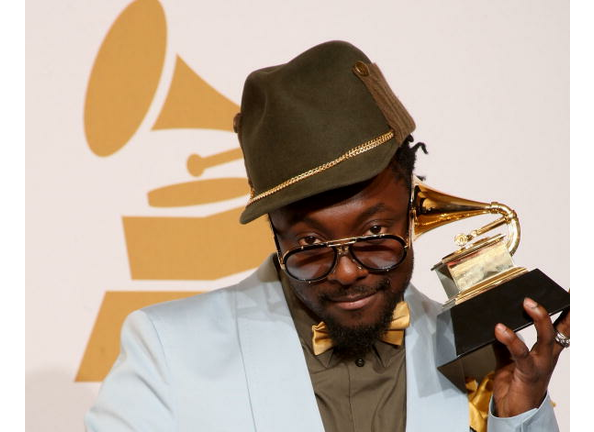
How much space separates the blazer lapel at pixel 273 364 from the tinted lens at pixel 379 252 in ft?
0.76

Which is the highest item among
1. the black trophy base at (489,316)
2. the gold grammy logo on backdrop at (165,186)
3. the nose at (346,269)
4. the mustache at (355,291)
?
the gold grammy logo on backdrop at (165,186)

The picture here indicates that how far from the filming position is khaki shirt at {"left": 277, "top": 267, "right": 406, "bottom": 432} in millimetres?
1732

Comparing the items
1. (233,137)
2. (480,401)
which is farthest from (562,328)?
(233,137)

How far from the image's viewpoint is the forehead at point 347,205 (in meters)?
1.66

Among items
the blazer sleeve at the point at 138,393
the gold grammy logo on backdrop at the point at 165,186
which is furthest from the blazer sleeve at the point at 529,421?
the gold grammy logo on backdrop at the point at 165,186

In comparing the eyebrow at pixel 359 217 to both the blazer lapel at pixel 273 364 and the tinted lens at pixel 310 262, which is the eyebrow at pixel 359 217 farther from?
the blazer lapel at pixel 273 364

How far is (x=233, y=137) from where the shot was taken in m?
2.56

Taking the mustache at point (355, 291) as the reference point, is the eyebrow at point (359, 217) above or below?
above

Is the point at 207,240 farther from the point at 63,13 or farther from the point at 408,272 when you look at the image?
the point at 408,272

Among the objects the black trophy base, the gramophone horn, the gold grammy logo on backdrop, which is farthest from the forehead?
the gold grammy logo on backdrop

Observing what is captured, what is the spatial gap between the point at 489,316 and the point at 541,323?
0.35 ft

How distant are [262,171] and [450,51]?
42.6 inches

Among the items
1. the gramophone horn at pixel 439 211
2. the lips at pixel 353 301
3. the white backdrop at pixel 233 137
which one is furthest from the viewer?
the white backdrop at pixel 233 137

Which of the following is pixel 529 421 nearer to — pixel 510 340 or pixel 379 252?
pixel 510 340
